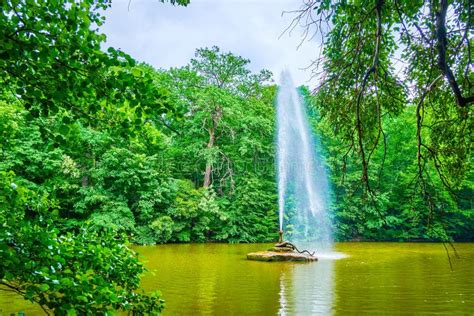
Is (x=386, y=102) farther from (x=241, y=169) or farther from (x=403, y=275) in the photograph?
(x=241, y=169)

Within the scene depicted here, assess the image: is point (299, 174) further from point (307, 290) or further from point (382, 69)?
point (382, 69)

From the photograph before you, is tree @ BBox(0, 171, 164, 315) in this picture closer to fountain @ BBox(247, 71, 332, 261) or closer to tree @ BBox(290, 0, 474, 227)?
tree @ BBox(290, 0, 474, 227)

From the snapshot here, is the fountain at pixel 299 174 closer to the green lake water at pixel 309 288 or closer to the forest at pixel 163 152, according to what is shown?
the forest at pixel 163 152

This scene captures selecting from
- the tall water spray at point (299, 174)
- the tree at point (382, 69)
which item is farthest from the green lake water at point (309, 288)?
the tall water spray at point (299, 174)

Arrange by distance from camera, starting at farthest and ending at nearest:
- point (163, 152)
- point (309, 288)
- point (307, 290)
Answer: point (163, 152), point (309, 288), point (307, 290)

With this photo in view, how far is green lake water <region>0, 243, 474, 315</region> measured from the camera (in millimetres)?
6496

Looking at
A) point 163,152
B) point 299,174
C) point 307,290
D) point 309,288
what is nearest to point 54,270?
point 307,290

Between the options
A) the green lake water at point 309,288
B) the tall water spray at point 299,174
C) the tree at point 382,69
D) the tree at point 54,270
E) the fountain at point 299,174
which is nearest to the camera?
the tree at point 54,270

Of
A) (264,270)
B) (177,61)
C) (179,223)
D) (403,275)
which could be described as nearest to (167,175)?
(179,223)

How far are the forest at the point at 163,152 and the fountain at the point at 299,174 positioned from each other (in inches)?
34.6

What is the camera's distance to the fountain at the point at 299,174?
23.6m

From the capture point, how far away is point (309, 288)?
8.41 meters

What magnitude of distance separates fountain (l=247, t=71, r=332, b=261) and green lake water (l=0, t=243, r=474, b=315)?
38.7ft

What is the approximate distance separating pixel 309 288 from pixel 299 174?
18.8 meters
